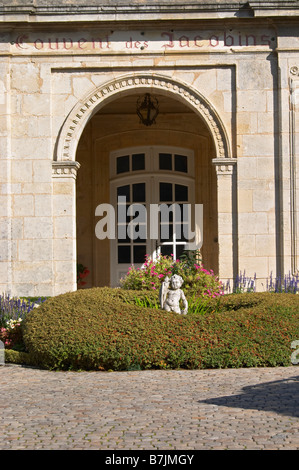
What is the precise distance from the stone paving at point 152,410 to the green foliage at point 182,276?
302 cm

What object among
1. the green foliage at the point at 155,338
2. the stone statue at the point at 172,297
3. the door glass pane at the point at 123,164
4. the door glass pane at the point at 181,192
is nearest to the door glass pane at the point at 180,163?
the door glass pane at the point at 181,192

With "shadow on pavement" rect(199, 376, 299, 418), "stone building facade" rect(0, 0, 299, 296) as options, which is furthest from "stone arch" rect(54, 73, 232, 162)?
"shadow on pavement" rect(199, 376, 299, 418)

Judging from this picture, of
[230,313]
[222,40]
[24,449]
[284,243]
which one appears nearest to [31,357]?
[230,313]

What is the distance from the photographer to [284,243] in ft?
38.9

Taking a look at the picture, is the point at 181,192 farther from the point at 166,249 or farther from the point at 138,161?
the point at 166,249

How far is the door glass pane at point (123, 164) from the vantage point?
15406mm

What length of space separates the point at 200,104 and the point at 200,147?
3.19 m

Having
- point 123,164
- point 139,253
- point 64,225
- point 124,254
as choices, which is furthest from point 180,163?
point 64,225

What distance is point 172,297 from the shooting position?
31.4 feet

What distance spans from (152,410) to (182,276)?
5390 mm

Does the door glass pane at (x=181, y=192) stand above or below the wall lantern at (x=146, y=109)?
below

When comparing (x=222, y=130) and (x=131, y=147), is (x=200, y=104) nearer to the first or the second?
(x=222, y=130)

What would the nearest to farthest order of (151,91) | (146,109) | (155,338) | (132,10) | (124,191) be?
(155,338), (132,10), (151,91), (146,109), (124,191)

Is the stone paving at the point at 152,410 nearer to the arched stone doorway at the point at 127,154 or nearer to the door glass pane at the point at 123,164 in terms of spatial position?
the arched stone doorway at the point at 127,154
